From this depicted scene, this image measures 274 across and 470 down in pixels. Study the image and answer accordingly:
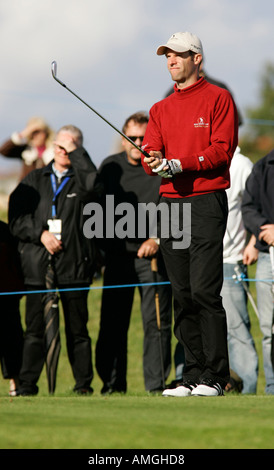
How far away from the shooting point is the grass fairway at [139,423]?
4.46m

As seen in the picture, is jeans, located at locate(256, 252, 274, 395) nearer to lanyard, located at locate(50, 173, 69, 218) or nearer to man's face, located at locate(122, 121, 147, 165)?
man's face, located at locate(122, 121, 147, 165)

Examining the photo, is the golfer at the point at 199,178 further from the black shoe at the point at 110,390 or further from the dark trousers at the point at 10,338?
the dark trousers at the point at 10,338

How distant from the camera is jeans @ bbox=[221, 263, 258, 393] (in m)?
9.15

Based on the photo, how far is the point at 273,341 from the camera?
8281 mm

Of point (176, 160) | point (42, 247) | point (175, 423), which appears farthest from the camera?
point (42, 247)

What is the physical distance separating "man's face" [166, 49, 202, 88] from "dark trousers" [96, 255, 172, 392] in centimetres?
284

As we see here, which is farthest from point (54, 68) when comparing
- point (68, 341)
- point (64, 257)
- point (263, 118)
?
point (263, 118)

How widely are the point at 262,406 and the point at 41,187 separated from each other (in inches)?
158

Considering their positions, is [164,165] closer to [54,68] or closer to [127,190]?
[54,68]

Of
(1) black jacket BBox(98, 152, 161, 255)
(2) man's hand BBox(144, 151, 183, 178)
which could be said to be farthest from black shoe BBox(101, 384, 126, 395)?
(2) man's hand BBox(144, 151, 183, 178)

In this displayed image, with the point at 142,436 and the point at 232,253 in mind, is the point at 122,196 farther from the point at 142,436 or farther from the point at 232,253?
the point at 142,436

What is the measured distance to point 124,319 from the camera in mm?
9195

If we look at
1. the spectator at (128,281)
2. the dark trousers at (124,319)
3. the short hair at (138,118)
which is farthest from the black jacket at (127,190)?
the short hair at (138,118)
